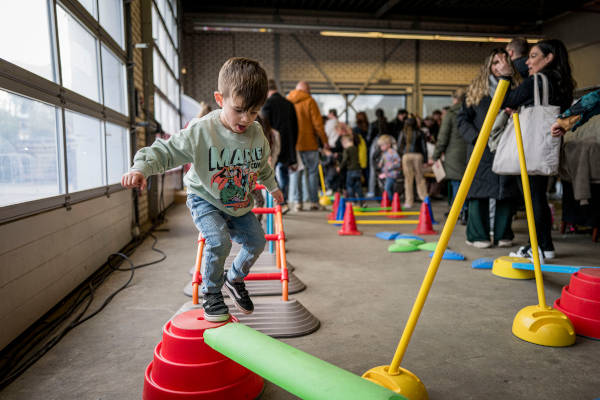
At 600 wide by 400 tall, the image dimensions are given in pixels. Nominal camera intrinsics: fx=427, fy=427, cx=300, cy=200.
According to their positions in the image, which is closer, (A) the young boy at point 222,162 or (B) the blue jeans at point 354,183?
(A) the young boy at point 222,162

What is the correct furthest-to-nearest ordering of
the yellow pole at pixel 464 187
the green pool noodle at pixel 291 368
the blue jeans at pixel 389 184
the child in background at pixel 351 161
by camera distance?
the child in background at pixel 351 161, the blue jeans at pixel 389 184, the yellow pole at pixel 464 187, the green pool noodle at pixel 291 368

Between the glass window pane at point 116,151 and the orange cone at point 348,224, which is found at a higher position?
the glass window pane at point 116,151

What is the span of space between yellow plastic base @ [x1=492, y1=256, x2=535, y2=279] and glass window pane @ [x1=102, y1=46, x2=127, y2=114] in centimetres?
382

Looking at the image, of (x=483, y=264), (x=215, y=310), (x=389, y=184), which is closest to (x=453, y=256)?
(x=483, y=264)

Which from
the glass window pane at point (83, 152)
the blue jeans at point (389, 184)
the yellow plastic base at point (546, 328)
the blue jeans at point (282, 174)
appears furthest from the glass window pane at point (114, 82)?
the blue jeans at point (389, 184)

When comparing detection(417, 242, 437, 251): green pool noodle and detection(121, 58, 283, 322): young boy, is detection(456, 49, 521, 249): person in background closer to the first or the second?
detection(417, 242, 437, 251): green pool noodle

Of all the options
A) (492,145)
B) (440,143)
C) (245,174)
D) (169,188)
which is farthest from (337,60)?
(245,174)

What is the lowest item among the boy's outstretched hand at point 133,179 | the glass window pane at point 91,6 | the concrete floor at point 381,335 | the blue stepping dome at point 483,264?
the concrete floor at point 381,335

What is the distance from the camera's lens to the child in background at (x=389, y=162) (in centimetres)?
779

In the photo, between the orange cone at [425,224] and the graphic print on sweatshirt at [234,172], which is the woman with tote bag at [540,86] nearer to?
the orange cone at [425,224]

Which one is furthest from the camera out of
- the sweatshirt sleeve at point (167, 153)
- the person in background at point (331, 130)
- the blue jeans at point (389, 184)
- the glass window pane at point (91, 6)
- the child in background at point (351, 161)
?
the person in background at point (331, 130)

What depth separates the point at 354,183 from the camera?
8508mm

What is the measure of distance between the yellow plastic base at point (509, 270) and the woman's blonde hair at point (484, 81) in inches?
56.9

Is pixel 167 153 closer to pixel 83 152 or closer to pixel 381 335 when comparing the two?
pixel 381 335
